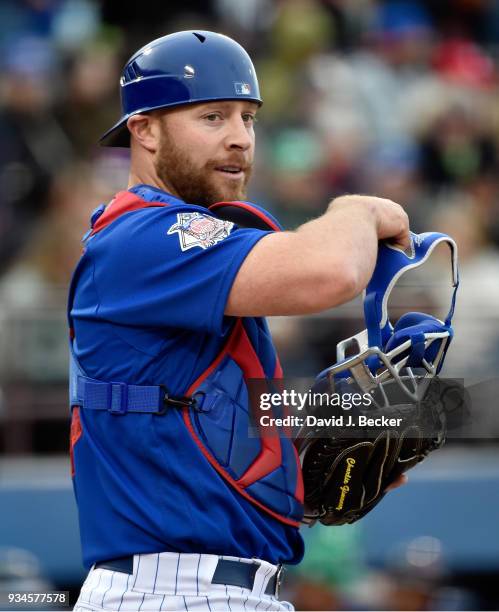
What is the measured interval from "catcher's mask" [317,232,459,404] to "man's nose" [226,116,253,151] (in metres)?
0.43

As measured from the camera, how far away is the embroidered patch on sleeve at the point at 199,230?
268 centimetres

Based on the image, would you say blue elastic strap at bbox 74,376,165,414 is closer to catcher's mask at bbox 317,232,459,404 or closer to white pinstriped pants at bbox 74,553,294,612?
white pinstriped pants at bbox 74,553,294,612

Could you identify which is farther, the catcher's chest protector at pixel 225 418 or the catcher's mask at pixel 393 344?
the catcher's mask at pixel 393 344

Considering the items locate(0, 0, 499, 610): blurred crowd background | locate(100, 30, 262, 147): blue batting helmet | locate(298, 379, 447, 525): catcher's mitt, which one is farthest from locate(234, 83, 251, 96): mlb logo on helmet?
locate(0, 0, 499, 610): blurred crowd background

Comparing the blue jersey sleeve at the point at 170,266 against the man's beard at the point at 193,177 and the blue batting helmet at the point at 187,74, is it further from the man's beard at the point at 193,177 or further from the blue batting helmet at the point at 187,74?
the blue batting helmet at the point at 187,74

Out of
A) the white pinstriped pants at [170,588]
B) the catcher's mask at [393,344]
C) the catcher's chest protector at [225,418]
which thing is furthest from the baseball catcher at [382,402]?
the white pinstriped pants at [170,588]

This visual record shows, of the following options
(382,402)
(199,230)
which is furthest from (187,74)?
(382,402)

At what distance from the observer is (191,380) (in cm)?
277

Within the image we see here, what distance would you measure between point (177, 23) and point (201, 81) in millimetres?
6607

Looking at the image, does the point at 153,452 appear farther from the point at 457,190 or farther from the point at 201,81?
the point at 457,190

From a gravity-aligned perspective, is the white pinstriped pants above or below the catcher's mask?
below

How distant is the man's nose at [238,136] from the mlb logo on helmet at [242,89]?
0.20 ft

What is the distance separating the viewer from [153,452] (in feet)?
8.94

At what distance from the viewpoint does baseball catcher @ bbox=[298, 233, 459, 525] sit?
9.45ft
